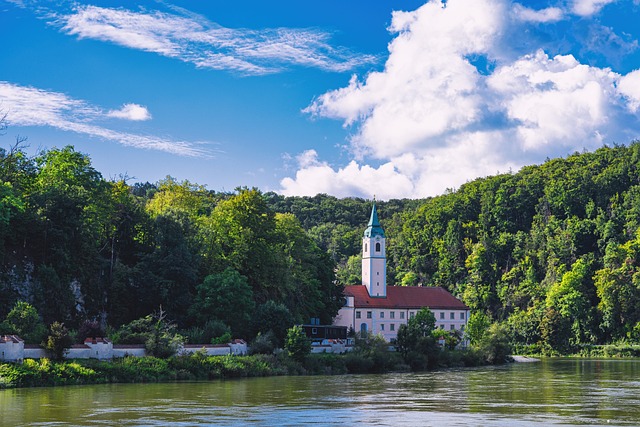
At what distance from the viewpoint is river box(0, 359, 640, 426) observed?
32.4 metres

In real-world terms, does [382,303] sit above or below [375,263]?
below

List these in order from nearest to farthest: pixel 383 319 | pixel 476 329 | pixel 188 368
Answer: pixel 188 368 → pixel 476 329 → pixel 383 319

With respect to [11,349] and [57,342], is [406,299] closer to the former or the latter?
[57,342]

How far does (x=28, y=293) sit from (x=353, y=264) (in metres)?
109

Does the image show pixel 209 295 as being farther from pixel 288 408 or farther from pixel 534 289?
pixel 534 289

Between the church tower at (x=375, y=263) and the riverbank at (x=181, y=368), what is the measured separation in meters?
37.3

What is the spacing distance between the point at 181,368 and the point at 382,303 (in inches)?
2273

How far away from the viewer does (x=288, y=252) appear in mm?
87062

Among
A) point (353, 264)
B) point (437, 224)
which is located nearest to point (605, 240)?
point (437, 224)

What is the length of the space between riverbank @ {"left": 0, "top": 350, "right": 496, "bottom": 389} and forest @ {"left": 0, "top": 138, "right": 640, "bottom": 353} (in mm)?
5419

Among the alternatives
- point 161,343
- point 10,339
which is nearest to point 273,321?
point 161,343

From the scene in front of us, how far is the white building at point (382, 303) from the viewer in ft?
352

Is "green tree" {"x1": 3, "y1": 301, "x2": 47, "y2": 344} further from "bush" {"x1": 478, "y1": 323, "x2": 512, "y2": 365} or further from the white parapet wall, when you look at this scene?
"bush" {"x1": 478, "y1": 323, "x2": 512, "y2": 365}

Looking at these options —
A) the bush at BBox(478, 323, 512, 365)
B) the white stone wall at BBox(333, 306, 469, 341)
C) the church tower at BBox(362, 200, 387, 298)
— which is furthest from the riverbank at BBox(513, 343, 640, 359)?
the bush at BBox(478, 323, 512, 365)
